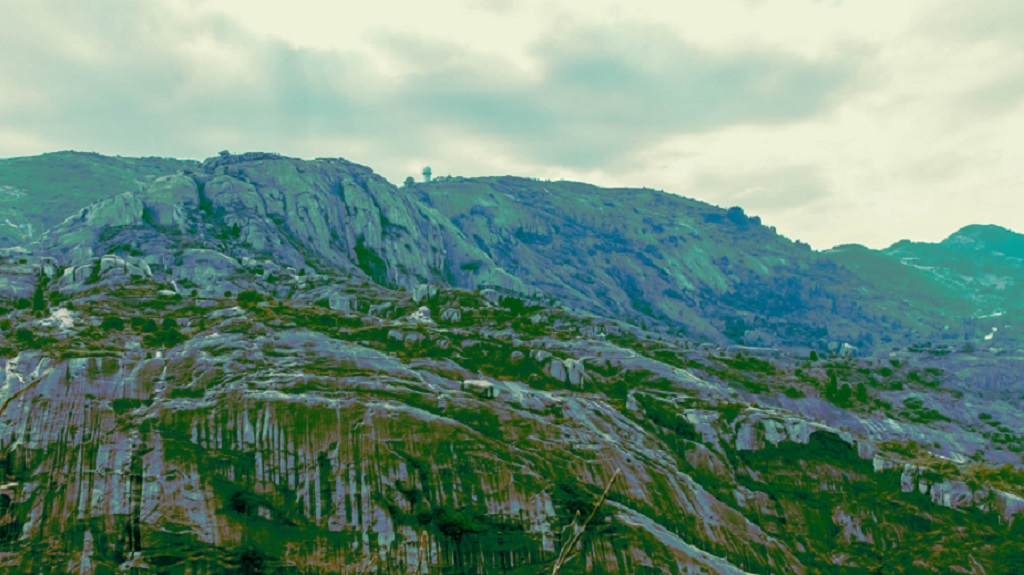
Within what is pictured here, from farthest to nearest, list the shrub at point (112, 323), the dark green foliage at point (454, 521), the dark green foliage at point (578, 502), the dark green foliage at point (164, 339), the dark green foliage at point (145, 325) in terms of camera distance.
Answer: the dark green foliage at point (145, 325)
the shrub at point (112, 323)
the dark green foliage at point (164, 339)
the dark green foliage at point (578, 502)
the dark green foliage at point (454, 521)

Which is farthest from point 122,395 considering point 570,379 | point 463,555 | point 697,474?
point 697,474

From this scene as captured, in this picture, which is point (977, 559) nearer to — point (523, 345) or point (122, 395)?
point (523, 345)

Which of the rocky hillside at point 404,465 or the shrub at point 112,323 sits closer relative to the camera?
the rocky hillside at point 404,465

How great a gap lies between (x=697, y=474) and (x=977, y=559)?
28.9 meters

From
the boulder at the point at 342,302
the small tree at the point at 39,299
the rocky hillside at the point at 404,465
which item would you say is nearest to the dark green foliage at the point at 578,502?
the rocky hillside at the point at 404,465

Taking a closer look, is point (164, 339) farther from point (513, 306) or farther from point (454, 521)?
point (513, 306)

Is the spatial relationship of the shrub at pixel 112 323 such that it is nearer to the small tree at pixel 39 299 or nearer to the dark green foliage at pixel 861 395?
the small tree at pixel 39 299

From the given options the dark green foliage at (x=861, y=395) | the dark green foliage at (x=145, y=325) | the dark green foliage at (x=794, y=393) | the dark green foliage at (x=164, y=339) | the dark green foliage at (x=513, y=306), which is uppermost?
the dark green foliage at (x=513, y=306)

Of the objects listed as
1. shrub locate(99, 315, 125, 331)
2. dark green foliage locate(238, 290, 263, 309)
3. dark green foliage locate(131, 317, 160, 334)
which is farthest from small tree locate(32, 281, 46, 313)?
dark green foliage locate(238, 290, 263, 309)

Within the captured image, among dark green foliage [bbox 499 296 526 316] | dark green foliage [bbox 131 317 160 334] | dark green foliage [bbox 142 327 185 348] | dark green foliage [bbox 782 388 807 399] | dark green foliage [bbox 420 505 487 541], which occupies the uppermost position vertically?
dark green foliage [bbox 499 296 526 316]

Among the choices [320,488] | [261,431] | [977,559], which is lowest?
[977,559]

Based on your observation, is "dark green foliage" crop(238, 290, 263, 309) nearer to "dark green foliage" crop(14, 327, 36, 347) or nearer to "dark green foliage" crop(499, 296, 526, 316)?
"dark green foliage" crop(14, 327, 36, 347)

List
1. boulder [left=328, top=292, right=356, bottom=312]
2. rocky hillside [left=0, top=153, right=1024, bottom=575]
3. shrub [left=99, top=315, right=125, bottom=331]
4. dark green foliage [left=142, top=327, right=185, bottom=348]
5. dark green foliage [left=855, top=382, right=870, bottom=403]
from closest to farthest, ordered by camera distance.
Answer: rocky hillside [left=0, top=153, right=1024, bottom=575], dark green foliage [left=142, top=327, right=185, bottom=348], shrub [left=99, top=315, right=125, bottom=331], dark green foliage [left=855, top=382, right=870, bottom=403], boulder [left=328, top=292, right=356, bottom=312]

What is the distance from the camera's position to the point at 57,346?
7969cm
